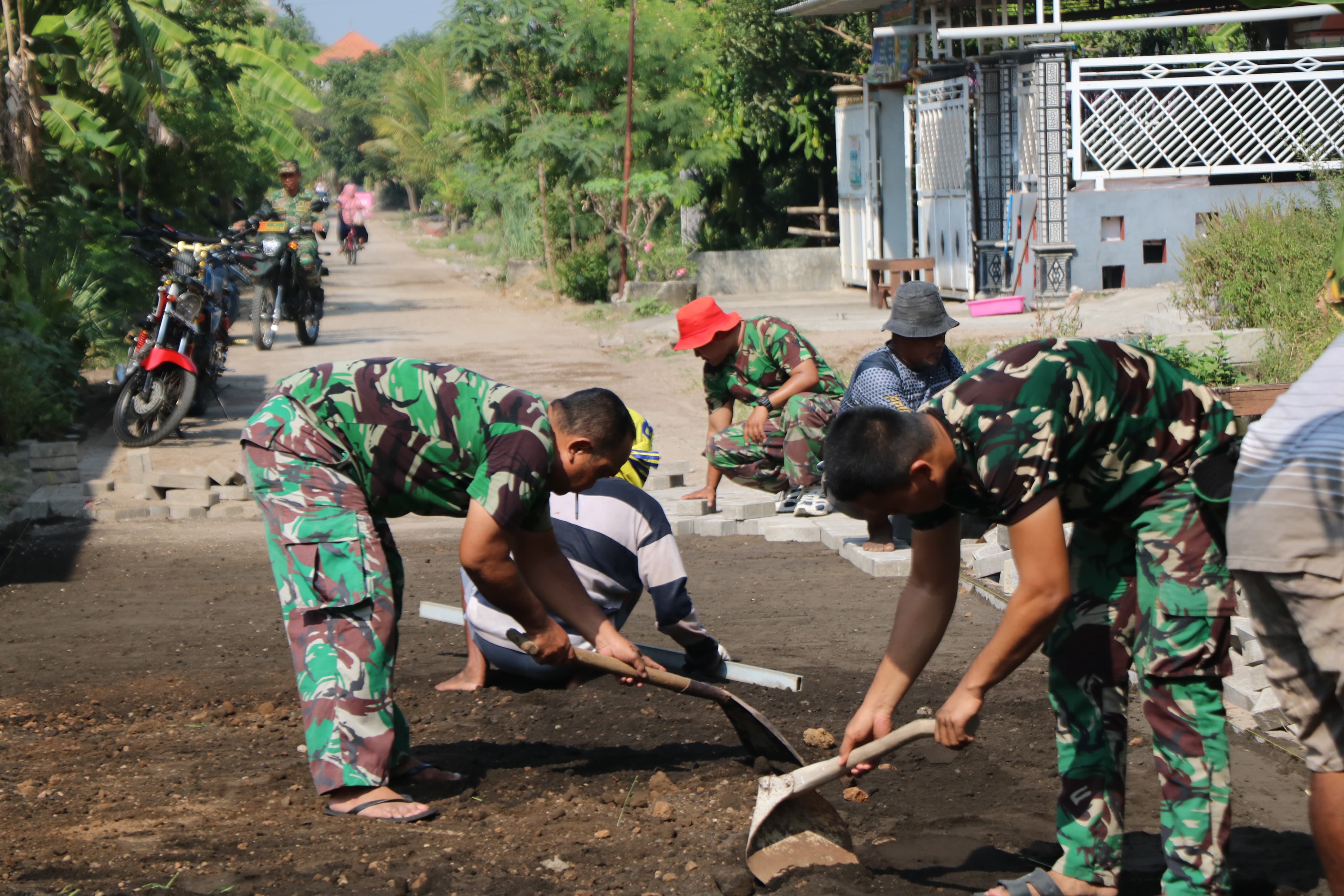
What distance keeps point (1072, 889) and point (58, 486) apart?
7.72 m

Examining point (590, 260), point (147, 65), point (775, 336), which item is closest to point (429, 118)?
point (590, 260)

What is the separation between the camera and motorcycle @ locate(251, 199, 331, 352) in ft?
49.3

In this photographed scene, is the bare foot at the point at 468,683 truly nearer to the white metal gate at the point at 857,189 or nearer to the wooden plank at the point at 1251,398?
the wooden plank at the point at 1251,398

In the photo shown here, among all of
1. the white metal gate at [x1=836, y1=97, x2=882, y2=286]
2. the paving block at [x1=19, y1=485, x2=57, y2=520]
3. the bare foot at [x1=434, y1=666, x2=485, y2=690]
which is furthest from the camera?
the white metal gate at [x1=836, y1=97, x2=882, y2=286]

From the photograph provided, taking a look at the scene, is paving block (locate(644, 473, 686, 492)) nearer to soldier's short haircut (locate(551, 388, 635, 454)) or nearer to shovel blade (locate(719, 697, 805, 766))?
shovel blade (locate(719, 697, 805, 766))

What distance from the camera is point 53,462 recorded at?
9359 mm

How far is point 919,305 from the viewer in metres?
6.16

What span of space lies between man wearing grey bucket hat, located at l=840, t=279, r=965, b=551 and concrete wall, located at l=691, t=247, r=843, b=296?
44.7ft

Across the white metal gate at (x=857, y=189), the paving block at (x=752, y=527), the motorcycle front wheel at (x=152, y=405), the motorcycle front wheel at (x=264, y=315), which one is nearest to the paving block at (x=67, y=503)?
the motorcycle front wheel at (x=152, y=405)

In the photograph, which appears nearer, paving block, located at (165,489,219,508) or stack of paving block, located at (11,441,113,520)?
stack of paving block, located at (11,441,113,520)

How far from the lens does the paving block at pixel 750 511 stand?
26.5ft

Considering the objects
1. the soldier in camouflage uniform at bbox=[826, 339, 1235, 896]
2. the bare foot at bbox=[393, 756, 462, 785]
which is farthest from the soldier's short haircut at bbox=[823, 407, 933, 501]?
the bare foot at bbox=[393, 756, 462, 785]

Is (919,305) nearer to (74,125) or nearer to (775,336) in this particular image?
(775,336)

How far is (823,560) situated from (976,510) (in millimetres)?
4206
